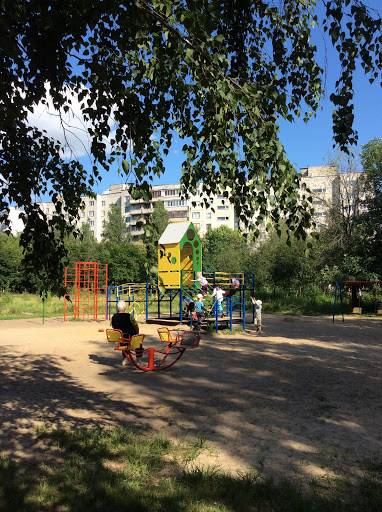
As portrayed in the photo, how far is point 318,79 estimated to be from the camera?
14.3ft

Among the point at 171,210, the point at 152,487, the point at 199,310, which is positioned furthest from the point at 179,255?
the point at 171,210

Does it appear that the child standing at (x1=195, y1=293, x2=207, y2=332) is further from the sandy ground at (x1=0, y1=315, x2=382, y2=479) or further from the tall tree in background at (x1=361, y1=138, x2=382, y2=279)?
the tall tree in background at (x1=361, y1=138, x2=382, y2=279)

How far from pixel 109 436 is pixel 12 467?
1.06 metres

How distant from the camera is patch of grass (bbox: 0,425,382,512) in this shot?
328cm

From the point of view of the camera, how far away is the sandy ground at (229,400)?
447 cm

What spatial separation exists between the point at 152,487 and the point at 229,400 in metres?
3.09

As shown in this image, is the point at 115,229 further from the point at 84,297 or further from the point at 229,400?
the point at 229,400

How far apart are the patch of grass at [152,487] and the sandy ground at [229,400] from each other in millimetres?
271

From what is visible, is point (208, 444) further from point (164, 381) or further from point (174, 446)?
point (164, 381)

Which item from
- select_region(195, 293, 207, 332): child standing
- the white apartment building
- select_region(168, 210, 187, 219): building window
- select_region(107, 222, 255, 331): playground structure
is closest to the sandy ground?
select_region(195, 293, 207, 332): child standing

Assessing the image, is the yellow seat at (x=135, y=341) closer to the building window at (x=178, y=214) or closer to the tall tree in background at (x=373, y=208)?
the tall tree in background at (x=373, y=208)

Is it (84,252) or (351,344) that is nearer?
(351,344)

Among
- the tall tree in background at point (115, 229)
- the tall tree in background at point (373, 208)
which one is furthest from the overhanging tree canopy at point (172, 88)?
the tall tree in background at point (115, 229)

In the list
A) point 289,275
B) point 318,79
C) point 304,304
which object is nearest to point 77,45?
point 318,79
